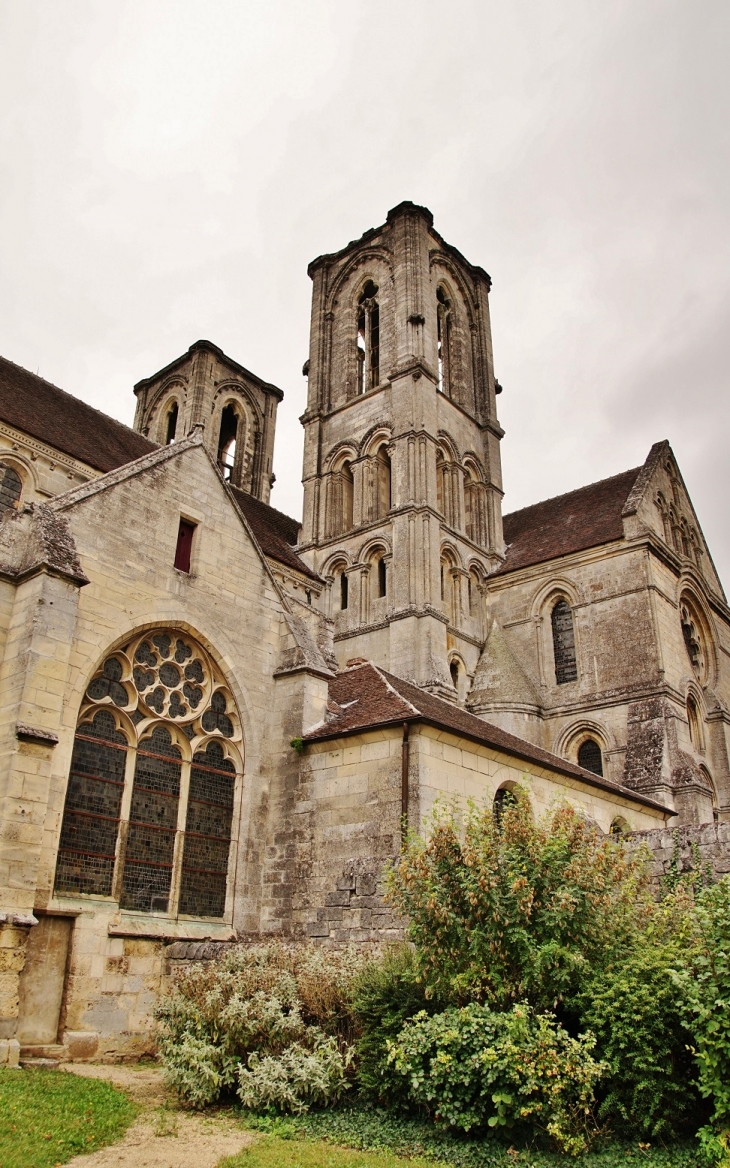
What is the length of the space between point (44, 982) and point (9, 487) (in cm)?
1072

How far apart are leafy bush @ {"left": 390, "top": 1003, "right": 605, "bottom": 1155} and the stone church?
3572mm

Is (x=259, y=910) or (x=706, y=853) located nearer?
(x=706, y=853)

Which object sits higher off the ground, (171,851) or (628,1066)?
(171,851)

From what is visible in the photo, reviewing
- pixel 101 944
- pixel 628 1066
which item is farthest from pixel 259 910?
pixel 628 1066

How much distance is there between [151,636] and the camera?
13406 mm

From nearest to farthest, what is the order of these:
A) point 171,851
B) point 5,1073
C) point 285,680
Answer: point 5,1073 < point 171,851 < point 285,680

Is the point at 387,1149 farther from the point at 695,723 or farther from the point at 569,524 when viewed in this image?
the point at 569,524

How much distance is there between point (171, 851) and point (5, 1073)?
4.33m

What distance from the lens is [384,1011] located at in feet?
28.3

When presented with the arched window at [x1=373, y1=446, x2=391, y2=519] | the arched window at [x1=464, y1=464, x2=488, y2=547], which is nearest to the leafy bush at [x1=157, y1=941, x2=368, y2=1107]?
the arched window at [x1=373, y1=446, x2=391, y2=519]

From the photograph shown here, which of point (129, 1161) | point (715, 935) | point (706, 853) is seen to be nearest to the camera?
point (129, 1161)

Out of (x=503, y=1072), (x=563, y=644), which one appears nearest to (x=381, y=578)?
(x=563, y=644)

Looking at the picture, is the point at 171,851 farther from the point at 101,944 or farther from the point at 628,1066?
the point at 628,1066

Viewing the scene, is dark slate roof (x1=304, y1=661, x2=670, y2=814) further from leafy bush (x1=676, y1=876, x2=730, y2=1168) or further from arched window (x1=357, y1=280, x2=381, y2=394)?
arched window (x1=357, y1=280, x2=381, y2=394)
